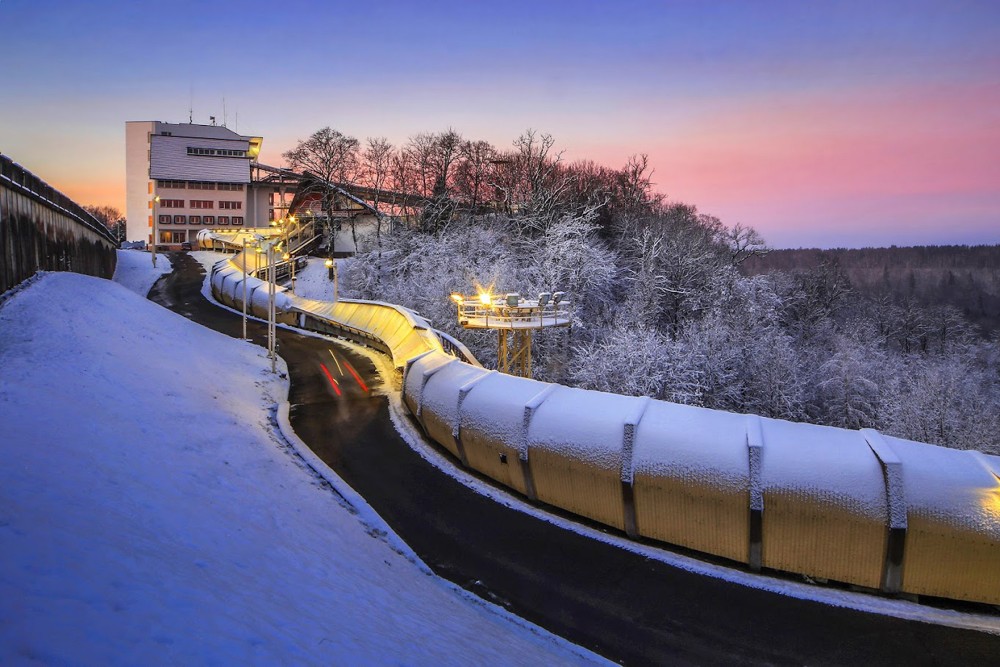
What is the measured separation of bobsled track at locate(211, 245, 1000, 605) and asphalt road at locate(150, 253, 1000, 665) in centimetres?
→ 95

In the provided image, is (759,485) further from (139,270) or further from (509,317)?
(139,270)

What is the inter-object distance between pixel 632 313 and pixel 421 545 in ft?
124

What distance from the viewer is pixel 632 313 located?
48906 mm

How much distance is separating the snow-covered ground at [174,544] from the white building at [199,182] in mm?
80728

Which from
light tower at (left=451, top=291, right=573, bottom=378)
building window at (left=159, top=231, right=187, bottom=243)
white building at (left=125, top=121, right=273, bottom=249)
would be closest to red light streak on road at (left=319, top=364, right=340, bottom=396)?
light tower at (left=451, top=291, right=573, bottom=378)

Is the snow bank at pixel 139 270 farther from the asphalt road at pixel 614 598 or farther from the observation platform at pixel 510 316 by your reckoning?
the asphalt road at pixel 614 598

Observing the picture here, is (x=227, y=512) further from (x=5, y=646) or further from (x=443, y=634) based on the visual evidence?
(x=5, y=646)

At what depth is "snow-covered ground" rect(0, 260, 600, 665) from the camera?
19.9 feet

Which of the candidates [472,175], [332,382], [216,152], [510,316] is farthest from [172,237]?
[510,316]

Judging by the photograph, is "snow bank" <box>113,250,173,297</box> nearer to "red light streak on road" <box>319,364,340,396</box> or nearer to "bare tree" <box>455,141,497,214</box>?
"red light streak on road" <box>319,364,340,396</box>

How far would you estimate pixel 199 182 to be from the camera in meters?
92.1

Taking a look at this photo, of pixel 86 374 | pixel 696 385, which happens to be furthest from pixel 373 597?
pixel 696 385

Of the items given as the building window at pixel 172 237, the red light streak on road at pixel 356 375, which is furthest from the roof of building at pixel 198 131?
the red light streak on road at pixel 356 375

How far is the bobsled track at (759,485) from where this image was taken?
38.8 ft
